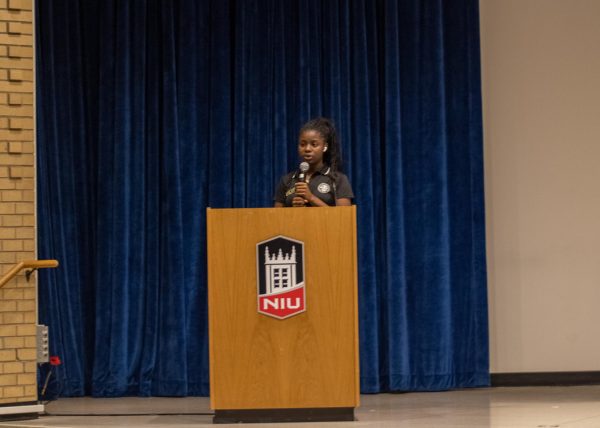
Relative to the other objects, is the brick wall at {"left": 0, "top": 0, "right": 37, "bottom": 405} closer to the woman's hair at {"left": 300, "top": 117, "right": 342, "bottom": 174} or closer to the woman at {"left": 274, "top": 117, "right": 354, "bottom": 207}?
the woman at {"left": 274, "top": 117, "right": 354, "bottom": 207}

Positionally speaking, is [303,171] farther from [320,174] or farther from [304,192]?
[320,174]

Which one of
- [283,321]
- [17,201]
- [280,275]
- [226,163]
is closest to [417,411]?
[283,321]

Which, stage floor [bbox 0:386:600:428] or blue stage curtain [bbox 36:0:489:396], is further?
blue stage curtain [bbox 36:0:489:396]

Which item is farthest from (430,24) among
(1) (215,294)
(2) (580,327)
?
(1) (215,294)

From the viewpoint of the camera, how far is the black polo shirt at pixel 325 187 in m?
5.49

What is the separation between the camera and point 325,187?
18.1 ft

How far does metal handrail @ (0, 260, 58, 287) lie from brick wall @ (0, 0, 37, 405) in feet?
0.27

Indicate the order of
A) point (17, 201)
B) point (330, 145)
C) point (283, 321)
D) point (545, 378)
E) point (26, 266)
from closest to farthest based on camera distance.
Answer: point (283, 321), point (26, 266), point (17, 201), point (330, 145), point (545, 378)

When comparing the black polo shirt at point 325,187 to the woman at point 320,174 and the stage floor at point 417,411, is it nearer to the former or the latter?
the woman at point 320,174

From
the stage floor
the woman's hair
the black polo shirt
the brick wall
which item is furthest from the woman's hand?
the brick wall

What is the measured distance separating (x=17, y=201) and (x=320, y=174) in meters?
1.57

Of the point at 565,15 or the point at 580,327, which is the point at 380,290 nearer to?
the point at 580,327

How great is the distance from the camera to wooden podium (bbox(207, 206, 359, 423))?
5.04 m

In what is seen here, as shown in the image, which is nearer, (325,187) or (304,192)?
(304,192)
